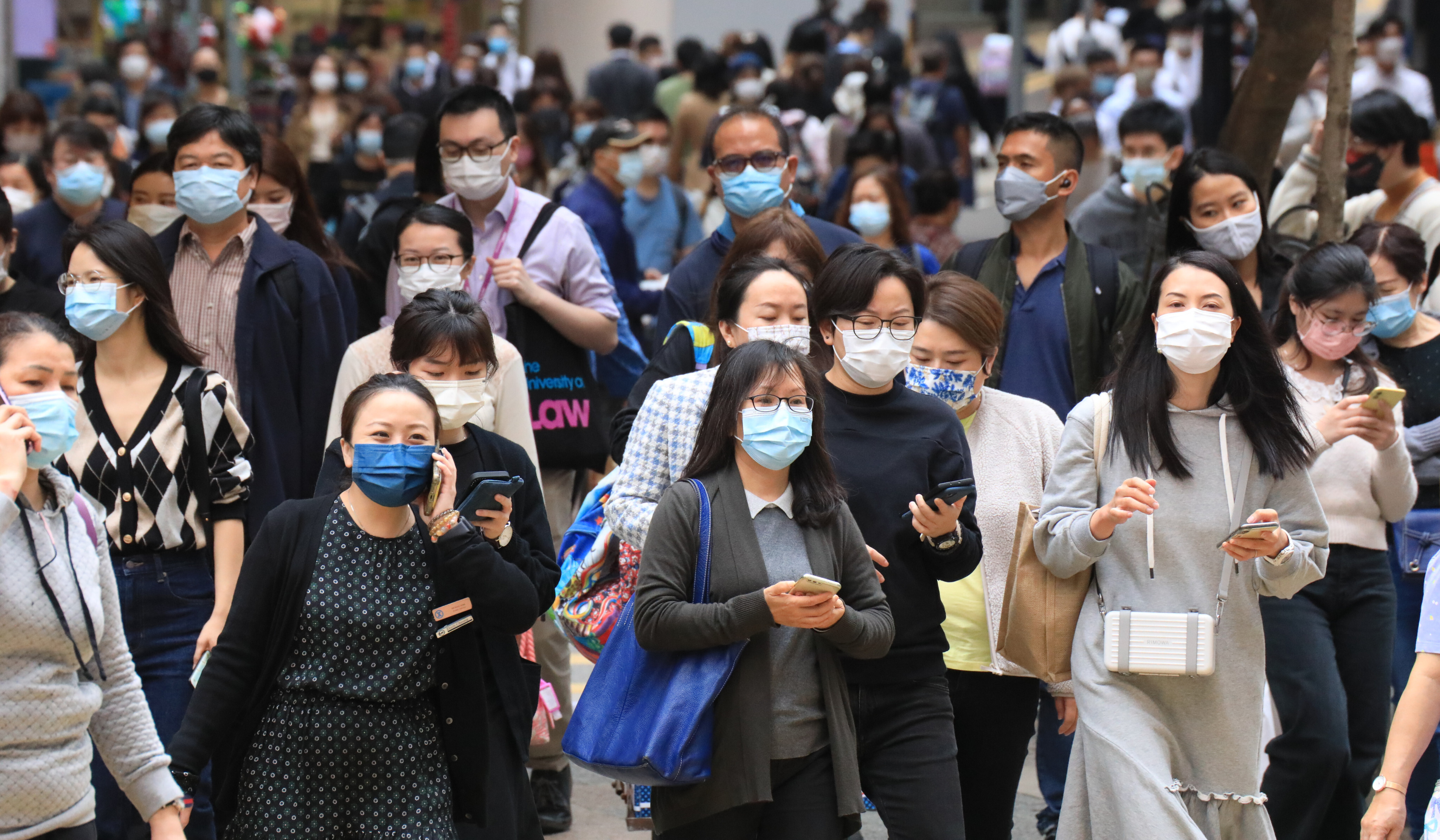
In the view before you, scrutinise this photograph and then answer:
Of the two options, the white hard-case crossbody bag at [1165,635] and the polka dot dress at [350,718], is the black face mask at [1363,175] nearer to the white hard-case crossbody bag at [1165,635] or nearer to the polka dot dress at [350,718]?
the white hard-case crossbody bag at [1165,635]

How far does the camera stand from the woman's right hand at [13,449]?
11.5ft

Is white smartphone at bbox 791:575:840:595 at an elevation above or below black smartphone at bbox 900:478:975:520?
below

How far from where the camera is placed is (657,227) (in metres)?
10.8

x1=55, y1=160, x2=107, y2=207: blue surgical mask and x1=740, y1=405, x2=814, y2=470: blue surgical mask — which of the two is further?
x1=55, y1=160, x2=107, y2=207: blue surgical mask

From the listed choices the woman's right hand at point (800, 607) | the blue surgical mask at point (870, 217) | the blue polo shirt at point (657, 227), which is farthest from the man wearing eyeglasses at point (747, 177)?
the blue polo shirt at point (657, 227)

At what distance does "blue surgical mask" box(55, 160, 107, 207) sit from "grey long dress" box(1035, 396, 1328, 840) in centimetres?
477

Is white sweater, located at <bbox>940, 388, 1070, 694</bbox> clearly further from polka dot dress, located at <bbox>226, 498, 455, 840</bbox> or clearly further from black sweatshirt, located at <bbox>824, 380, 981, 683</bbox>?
polka dot dress, located at <bbox>226, 498, 455, 840</bbox>

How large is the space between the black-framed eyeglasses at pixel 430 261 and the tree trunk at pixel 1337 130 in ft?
11.2

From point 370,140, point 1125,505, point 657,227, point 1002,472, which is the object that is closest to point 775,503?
point 1125,505

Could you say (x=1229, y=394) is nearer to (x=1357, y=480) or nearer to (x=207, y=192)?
(x=1357, y=480)

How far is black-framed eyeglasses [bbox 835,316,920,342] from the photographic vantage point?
452 centimetres

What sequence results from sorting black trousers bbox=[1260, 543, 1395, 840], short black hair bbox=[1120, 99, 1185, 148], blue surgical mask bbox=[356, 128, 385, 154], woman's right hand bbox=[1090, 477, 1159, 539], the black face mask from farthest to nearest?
blue surgical mask bbox=[356, 128, 385, 154] → short black hair bbox=[1120, 99, 1185, 148] → the black face mask → black trousers bbox=[1260, 543, 1395, 840] → woman's right hand bbox=[1090, 477, 1159, 539]

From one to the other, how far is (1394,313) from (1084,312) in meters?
1.02

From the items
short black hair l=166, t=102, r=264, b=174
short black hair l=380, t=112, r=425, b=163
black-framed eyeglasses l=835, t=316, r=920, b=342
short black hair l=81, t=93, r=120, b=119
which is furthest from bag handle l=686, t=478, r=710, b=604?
short black hair l=81, t=93, r=120, b=119
